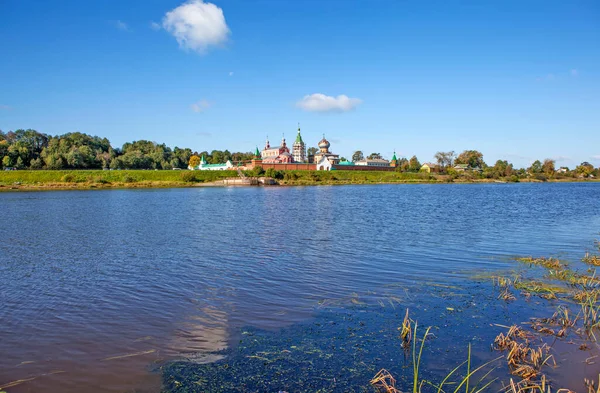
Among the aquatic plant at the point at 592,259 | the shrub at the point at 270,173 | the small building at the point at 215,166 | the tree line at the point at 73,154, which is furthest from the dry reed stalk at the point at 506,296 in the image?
the small building at the point at 215,166

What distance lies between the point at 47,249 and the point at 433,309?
15.1m

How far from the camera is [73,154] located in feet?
283

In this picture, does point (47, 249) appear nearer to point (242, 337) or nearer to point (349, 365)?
point (242, 337)

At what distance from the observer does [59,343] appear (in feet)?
24.1

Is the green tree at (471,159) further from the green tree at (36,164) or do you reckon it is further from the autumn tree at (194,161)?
the green tree at (36,164)

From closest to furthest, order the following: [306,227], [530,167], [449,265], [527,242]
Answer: [449,265]
[527,242]
[306,227]
[530,167]

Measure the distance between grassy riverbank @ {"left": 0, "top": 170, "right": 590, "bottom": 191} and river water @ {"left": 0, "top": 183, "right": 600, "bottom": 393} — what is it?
50223 mm

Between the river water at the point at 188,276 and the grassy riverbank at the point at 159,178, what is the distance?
50223mm

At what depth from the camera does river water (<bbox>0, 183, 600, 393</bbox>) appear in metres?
6.89

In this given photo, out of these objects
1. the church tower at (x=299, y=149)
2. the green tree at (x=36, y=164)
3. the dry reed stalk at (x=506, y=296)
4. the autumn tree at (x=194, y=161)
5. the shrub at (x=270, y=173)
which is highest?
the church tower at (x=299, y=149)

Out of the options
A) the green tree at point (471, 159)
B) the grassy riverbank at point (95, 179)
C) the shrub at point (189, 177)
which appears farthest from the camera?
the green tree at point (471, 159)

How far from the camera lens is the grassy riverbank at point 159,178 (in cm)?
6875

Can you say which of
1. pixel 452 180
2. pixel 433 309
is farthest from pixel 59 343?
pixel 452 180

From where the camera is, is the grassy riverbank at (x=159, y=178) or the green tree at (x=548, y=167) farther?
the green tree at (x=548, y=167)
